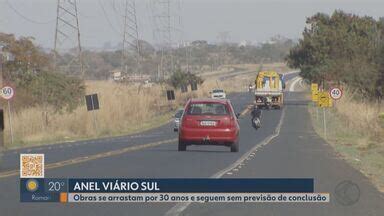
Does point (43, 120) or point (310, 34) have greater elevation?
point (310, 34)

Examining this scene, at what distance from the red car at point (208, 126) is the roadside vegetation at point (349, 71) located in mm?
4147

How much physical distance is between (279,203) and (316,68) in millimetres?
80592

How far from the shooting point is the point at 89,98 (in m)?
51.5

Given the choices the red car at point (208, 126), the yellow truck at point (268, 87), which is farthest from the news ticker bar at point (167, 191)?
the yellow truck at point (268, 87)

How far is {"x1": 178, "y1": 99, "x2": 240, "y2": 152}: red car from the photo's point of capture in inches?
1180

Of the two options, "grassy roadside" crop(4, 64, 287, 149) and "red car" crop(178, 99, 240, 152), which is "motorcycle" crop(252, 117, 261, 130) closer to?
"grassy roadside" crop(4, 64, 287, 149)

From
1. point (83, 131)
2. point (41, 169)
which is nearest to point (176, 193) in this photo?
point (41, 169)

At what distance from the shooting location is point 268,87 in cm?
8294

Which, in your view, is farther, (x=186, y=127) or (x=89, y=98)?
(x=89, y=98)

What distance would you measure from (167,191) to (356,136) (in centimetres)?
3219

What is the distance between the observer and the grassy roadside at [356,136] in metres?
26.0

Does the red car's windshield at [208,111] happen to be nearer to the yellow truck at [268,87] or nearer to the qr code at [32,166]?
the qr code at [32,166]

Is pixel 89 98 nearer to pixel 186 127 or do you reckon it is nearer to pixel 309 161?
pixel 186 127

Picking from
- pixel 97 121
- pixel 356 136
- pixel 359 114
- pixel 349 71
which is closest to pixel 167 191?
pixel 356 136
